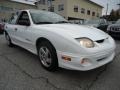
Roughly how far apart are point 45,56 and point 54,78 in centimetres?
60

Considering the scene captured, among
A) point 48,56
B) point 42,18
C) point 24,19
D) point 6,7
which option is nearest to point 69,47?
point 48,56

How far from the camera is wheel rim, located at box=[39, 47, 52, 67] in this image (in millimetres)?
3462

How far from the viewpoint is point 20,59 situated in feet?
14.8

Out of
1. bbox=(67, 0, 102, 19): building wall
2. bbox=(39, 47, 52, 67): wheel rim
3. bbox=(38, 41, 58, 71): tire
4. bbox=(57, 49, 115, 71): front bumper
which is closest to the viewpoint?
bbox=(57, 49, 115, 71): front bumper

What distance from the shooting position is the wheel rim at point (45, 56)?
11.4 feet

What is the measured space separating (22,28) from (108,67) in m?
2.61

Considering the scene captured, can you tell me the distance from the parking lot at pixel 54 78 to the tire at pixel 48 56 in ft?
0.48

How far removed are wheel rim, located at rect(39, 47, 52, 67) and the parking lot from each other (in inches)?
7.3

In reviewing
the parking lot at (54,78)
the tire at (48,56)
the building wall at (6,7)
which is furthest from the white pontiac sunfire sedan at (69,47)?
the building wall at (6,7)

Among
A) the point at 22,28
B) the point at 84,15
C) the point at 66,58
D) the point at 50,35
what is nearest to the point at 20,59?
the point at 22,28

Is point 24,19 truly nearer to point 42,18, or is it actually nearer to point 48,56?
point 42,18

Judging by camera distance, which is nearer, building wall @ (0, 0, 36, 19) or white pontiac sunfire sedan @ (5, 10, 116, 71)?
white pontiac sunfire sedan @ (5, 10, 116, 71)

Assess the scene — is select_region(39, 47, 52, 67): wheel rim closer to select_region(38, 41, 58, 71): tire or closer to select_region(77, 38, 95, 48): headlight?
select_region(38, 41, 58, 71): tire

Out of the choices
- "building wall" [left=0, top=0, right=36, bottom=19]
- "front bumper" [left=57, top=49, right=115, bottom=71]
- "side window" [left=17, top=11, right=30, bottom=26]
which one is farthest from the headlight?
"building wall" [left=0, top=0, right=36, bottom=19]
